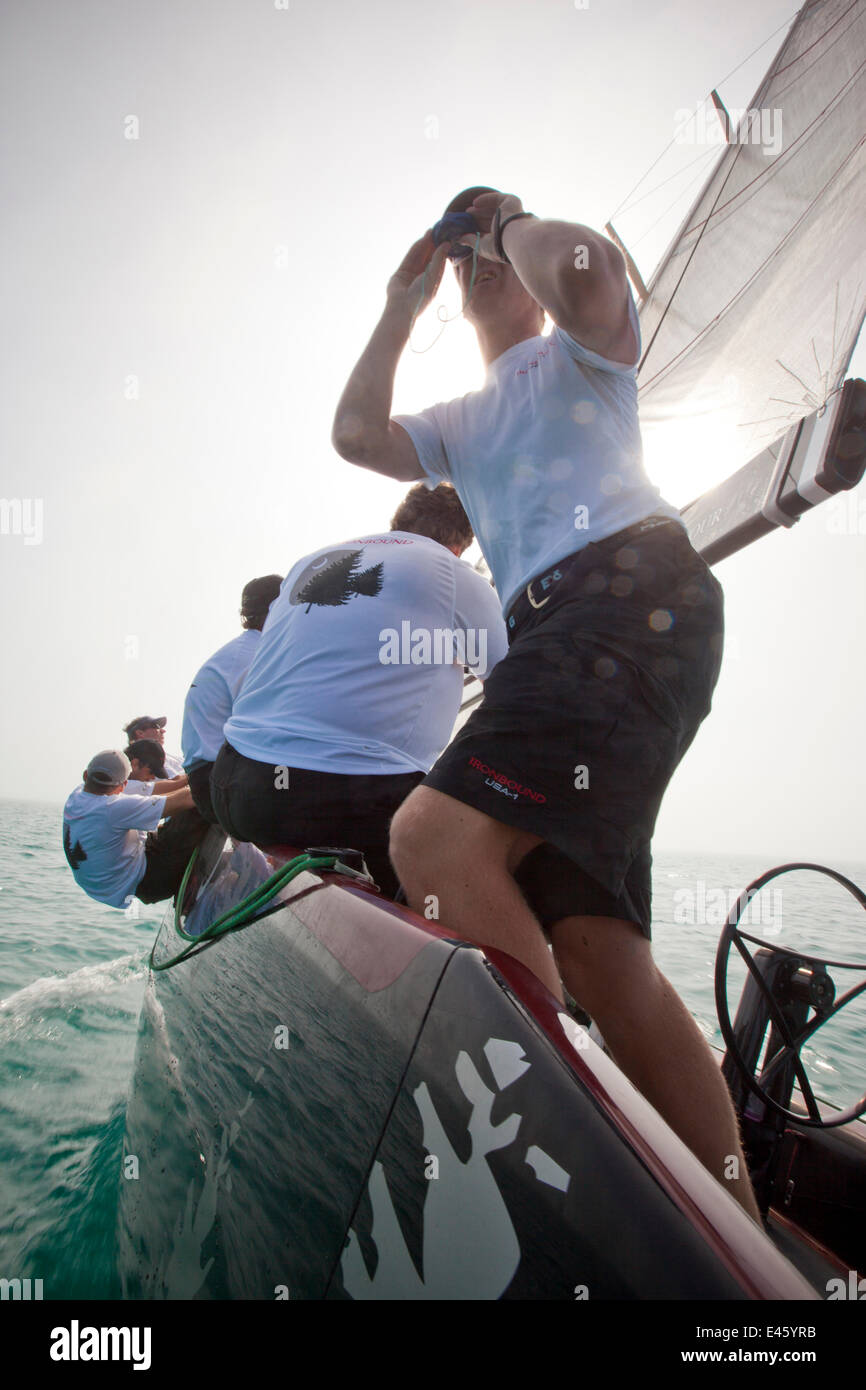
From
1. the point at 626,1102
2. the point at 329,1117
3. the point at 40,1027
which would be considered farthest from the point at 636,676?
the point at 40,1027

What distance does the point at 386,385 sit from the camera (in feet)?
4.81

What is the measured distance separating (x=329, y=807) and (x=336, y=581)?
553 millimetres

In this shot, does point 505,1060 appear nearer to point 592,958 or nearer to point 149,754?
point 592,958

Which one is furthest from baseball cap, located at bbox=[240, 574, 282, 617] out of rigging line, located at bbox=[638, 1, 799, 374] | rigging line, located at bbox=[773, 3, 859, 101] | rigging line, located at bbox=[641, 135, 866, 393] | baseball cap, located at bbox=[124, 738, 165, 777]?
rigging line, located at bbox=[773, 3, 859, 101]

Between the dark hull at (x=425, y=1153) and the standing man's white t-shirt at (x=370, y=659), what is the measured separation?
0.47 metres

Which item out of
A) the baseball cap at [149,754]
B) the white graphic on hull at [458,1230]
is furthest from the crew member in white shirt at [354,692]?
the baseball cap at [149,754]

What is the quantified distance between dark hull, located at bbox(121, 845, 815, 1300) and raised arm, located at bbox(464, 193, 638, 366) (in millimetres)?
962

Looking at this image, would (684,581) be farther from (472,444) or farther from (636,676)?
(472,444)

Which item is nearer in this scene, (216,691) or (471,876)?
(471,876)

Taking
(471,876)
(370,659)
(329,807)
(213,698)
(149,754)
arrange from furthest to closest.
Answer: (149,754), (213,698), (370,659), (329,807), (471,876)

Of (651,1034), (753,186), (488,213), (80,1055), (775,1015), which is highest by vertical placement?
(753,186)

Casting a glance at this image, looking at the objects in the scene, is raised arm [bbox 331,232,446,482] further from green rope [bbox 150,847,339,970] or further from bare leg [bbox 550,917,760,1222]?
bare leg [bbox 550,917,760,1222]

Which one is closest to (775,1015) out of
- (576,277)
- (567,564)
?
(567,564)
